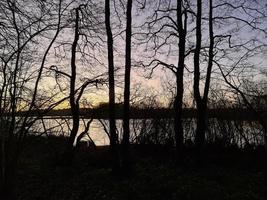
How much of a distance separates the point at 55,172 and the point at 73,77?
197 inches

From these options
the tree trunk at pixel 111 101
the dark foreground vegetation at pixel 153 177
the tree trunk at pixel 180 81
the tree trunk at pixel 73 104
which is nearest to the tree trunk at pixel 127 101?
the tree trunk at pixel 111 101

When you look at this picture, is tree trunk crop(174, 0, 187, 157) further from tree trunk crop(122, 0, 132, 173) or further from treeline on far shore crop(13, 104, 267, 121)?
treeline on far shore crop(13, 104, 267, 121)

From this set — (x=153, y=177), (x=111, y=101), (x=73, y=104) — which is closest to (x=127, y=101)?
(x=111, y=101)

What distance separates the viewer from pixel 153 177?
13117 mm

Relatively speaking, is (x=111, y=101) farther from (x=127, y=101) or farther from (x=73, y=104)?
(x=73, y=104)

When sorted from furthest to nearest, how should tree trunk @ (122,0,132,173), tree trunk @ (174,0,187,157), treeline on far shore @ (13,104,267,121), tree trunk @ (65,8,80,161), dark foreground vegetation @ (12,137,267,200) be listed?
treeline on far shore @ (13,104,267,121) → tree trunk @ (65,8,80,161) → tree trunk @ (174,0,187,157) → tree trunk @ (122,0,132,173) → dark foreground vegetation @ (12,137,267,200)

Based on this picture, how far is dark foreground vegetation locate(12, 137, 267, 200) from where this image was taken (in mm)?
11500

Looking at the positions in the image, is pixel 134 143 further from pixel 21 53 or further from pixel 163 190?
pixel 21 53

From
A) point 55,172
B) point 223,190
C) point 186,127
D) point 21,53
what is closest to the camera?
point 21,53

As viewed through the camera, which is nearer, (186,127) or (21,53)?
(21,53)

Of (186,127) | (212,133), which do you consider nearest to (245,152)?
(212,133)

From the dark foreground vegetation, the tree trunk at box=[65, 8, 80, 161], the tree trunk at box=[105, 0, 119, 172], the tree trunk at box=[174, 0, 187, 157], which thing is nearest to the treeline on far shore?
the tree trunk at box=[65, 8, 80, 161]

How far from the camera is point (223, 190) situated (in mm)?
11445

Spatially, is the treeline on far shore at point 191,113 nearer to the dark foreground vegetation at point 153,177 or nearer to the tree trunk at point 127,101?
the dark foreground vegetation at point 153,177
